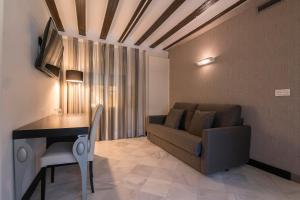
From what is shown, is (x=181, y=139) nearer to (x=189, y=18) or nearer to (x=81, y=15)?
(x=189, y=18)

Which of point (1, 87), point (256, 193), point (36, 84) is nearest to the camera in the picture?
point (1, 87)

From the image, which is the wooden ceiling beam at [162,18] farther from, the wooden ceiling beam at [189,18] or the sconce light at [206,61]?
the sconce light at [206,61]

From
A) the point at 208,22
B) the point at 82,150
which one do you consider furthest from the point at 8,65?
the point at 208,22

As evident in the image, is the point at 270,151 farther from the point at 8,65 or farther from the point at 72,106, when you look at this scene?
the point at 72,106

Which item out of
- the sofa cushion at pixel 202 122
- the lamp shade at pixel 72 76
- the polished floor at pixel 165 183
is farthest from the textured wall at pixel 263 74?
the lamp shade at pixel 72 76

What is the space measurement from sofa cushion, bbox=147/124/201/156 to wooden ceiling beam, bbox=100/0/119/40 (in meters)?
2.44

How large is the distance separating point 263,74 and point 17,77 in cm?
327

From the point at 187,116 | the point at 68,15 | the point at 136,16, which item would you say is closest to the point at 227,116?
the point at 187,116

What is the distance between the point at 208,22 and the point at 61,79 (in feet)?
11.4

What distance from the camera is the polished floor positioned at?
177cm

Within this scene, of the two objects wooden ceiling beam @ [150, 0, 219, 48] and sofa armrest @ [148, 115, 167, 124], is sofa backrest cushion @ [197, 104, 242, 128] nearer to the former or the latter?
sofa armrest @ [148, 115, 167, 124]

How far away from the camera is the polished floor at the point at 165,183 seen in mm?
1772

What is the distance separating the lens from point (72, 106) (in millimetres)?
3771

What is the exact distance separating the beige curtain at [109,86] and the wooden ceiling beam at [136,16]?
2.14 ft
